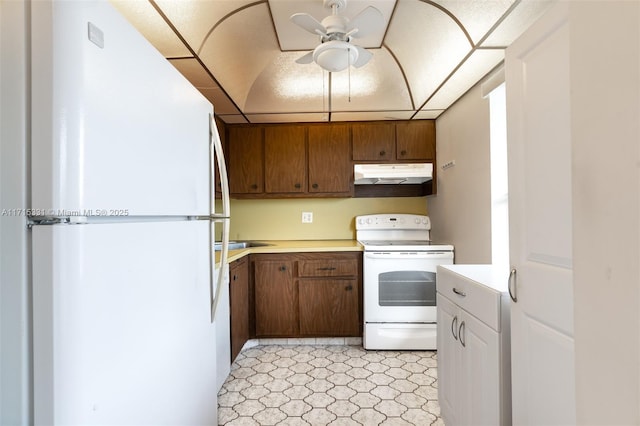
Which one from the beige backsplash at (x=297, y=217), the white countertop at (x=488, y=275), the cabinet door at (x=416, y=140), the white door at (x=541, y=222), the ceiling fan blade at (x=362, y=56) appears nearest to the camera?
the white door at (x=541, y=222)

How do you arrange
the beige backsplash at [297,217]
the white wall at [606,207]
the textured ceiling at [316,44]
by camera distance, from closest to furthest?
the white wall at [606,207]
the textured ceiling at [316,44]
the beige backsplash at [297,217]

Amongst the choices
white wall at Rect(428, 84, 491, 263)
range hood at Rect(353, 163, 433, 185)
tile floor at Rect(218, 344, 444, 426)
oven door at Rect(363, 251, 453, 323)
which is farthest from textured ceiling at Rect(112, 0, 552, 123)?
tile floor at Rect(218, 344, 444, 426)

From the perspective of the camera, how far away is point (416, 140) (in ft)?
9.73

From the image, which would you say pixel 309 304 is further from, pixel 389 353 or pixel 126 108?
pixel 126 108

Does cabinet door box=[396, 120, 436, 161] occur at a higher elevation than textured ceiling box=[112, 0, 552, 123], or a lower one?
lower

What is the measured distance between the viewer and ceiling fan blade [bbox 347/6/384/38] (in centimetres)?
144

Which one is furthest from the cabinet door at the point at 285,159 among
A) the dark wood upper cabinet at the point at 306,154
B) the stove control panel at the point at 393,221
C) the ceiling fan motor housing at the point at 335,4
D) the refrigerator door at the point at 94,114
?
the refrigerator door at the point at 94,114

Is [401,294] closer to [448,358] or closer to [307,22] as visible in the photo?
[448,358]

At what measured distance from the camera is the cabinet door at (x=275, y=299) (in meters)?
2.66

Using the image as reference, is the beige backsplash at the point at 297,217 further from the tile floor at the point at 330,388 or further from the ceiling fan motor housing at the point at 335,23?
the ceiling fan motor housing at the point at 335,23

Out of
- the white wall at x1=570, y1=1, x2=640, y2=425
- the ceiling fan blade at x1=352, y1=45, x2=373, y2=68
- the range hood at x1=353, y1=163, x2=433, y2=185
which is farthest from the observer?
the range hood at x1=353, y1=163, x2=433, y2=185

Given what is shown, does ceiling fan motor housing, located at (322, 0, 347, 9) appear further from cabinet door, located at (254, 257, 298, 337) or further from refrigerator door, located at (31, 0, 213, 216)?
cabinet door, located at (254, 257, 298, 337)

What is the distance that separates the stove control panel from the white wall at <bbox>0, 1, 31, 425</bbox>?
9.16 ft

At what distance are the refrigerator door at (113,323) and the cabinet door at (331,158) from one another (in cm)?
204
